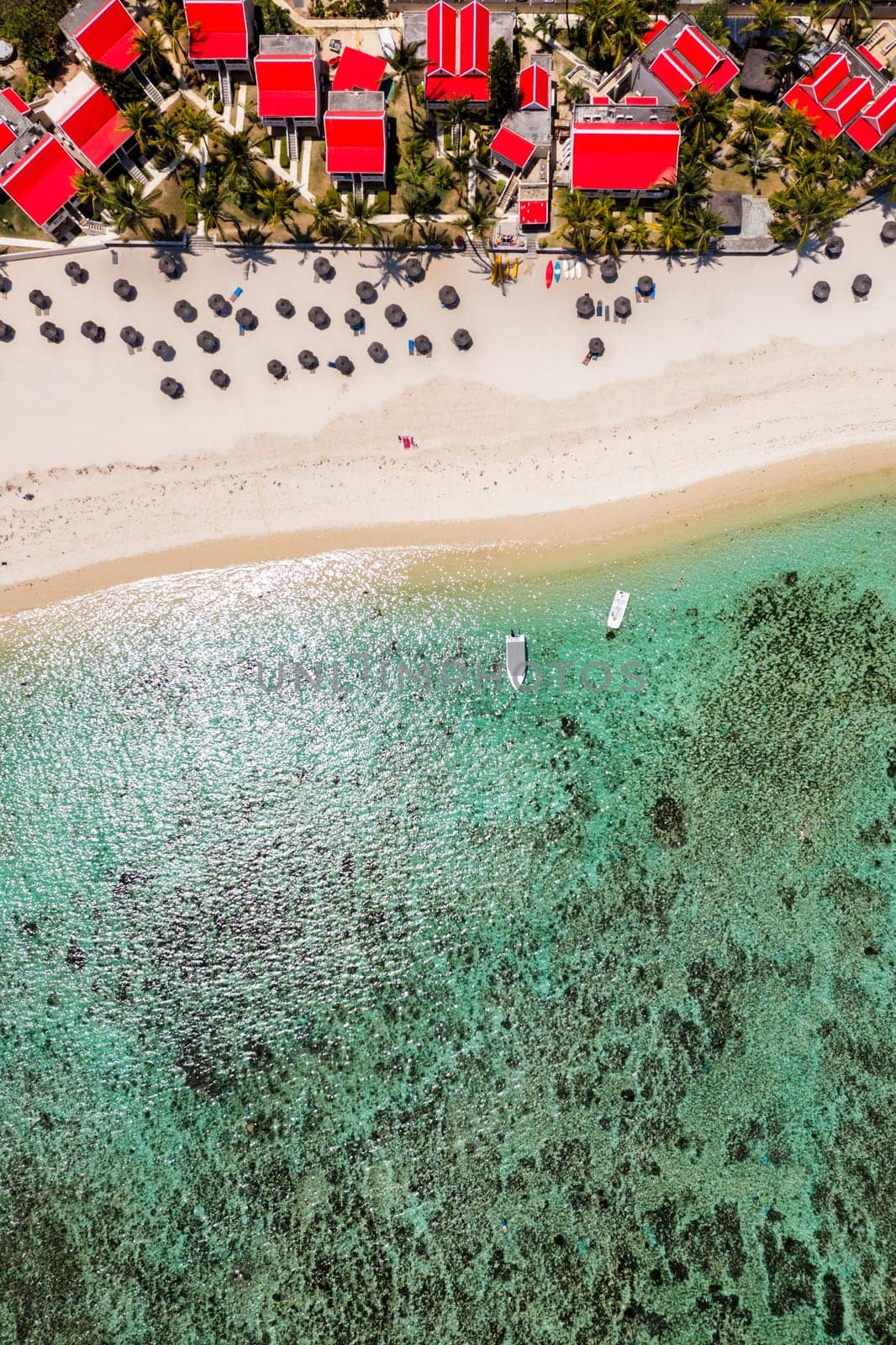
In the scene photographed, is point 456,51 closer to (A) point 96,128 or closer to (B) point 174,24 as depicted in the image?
(B) point 174,24

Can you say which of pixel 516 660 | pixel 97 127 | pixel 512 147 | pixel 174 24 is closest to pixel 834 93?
pixel 512 147

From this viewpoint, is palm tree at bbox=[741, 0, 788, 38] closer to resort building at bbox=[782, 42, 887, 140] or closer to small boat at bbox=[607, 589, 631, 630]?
resort building at bbox=[782, 42, 887, 140]

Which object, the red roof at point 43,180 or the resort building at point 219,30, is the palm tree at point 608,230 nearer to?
the resort building at point 219,30

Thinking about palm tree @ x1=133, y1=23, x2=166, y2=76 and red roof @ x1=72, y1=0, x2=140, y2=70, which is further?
palm tree @ x1=133, y1=23, x2=166, y2=76

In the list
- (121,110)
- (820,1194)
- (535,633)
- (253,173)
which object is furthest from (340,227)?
(820,1194)

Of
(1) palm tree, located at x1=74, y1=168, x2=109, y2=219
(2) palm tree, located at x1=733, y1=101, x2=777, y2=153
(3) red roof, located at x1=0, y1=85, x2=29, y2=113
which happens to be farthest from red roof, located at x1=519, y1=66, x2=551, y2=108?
(3) red roof, located at x1=0, y1=85, x2=29, y2=113

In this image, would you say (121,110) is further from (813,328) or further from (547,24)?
(813,328)
